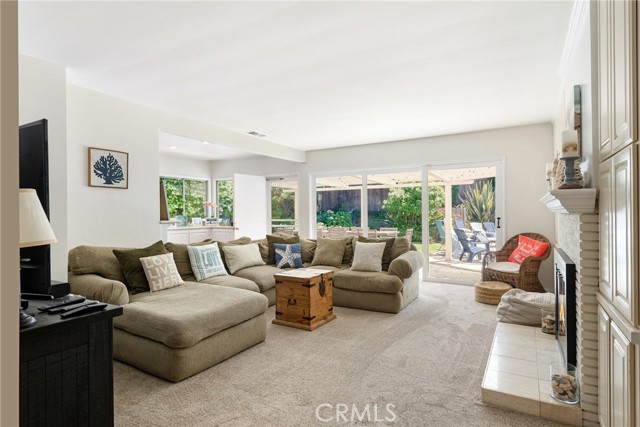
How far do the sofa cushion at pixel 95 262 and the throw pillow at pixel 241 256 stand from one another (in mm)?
1373

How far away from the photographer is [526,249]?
490 cm

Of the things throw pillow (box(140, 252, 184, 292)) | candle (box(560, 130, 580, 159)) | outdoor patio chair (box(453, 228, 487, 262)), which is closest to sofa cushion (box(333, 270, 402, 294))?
throw pillow (box(140, 252, 184, 292))

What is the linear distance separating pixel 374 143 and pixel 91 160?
4453mm

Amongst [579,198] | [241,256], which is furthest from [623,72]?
[241,256]

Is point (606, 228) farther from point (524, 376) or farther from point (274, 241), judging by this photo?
point (274, 241)

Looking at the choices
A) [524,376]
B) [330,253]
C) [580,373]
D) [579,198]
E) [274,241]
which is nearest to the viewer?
[579,198]

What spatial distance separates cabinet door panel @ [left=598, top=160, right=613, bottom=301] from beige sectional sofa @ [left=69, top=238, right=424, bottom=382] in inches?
94.3

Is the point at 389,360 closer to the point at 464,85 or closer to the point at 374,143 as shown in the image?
the point at 464,85

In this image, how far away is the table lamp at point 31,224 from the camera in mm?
1415

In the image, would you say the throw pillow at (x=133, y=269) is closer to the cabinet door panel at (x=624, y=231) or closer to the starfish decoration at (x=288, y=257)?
the starfish decoration at (x=288, y=257)

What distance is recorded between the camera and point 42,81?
2896mm

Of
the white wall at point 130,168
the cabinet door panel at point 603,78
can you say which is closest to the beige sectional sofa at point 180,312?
the white wall at point 130,168

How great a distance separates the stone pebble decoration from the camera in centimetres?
203

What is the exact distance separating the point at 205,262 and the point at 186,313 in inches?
60.9
